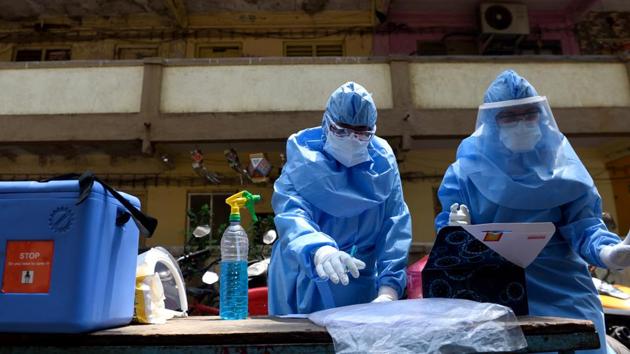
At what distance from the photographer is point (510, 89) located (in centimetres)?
188

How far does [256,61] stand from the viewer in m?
6.94

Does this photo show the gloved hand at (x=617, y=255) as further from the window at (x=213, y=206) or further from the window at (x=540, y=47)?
the window at (x=540, y=47)

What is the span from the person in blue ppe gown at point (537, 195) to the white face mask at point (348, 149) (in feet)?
1.29

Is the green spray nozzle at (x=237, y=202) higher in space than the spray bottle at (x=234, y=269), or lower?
higher

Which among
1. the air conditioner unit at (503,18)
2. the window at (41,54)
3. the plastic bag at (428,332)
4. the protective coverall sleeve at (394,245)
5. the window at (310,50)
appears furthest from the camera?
the window at (310,50)

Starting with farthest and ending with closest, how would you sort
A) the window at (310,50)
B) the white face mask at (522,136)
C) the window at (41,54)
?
1. the window at (310,50)
2. the window at (41,54)
3. the white face mask at (522,136)

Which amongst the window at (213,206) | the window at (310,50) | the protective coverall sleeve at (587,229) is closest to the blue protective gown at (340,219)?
the protective coverall sleeve at (587,229)

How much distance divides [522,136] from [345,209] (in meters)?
0.73

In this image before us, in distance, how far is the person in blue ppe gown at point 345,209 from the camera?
1.71m

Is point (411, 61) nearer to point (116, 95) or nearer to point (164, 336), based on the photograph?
point (116, 95)

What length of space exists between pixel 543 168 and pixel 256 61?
18.6ft

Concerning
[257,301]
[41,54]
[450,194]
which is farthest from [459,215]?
[41,54]

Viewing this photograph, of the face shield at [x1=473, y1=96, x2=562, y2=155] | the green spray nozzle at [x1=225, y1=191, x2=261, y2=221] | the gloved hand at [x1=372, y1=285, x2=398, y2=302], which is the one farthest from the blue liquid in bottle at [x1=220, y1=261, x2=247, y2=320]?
the face shield at [x1=473, y1=96, x2=562, y2=155]

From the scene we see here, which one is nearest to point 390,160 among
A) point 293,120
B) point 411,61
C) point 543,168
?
point 543,168
